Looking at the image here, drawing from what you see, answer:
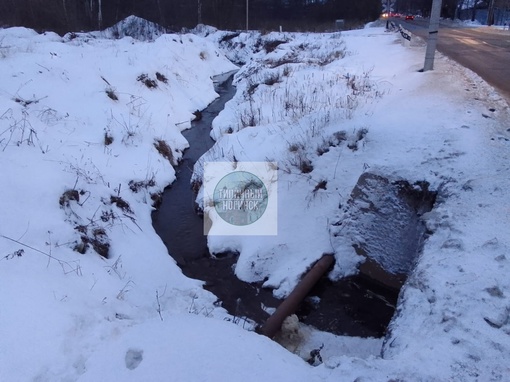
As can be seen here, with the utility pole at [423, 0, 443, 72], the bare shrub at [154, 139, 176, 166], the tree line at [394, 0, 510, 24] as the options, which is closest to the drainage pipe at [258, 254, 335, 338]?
the bare shrub at [154, 139, 176, 166]

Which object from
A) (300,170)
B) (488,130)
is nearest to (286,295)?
(300,170)

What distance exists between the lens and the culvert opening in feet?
15.6

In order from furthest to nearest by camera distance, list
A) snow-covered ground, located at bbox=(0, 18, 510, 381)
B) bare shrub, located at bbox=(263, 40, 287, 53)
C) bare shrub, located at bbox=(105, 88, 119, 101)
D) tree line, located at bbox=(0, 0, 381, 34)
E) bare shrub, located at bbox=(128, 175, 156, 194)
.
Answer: tree line, located at bbox=(0, 0, 381, 34) → bare shrub, located at bbox=(263, 40, 287, 53) → bare shrub, located at bbox=(105, 88, 119, 101) → bare shrub, located at bbox=(128, 175, 156, 194) → snow-covered ground, located at bbox=(0, 18, 510, 381)

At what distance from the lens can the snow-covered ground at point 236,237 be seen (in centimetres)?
301

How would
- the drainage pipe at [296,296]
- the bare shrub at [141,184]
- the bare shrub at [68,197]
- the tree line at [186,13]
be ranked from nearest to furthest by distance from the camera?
the drainage pipe at [296,296], the bare shrub at [68,197], the bare shrub at [141,184], the tree line at [186,13]

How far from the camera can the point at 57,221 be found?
199 inches

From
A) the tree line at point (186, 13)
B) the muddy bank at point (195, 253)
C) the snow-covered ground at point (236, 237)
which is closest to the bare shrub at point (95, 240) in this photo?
the snow-covered ground at point (236, 237)

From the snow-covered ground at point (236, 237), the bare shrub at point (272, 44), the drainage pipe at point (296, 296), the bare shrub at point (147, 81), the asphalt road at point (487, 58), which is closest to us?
the snow-covered ground at point (236, 237)

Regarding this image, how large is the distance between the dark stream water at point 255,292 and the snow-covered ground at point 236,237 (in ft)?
0.72

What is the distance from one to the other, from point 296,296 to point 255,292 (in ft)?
2.29

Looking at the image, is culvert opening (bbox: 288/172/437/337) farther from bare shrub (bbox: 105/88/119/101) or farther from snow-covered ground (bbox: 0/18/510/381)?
bare shrub (bbox: 105/88/119/101)

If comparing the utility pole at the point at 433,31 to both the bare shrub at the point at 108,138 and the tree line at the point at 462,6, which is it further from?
the tree line at the point at 462,6

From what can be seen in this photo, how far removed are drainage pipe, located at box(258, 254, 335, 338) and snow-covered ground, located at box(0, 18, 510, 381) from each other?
194mm

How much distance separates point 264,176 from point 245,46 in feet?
78.7
